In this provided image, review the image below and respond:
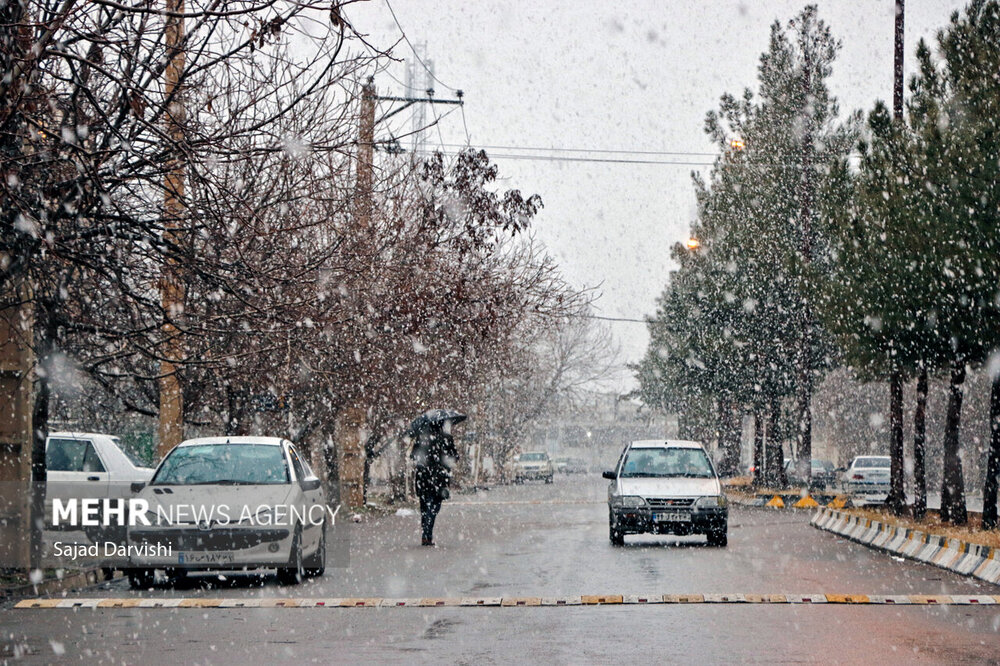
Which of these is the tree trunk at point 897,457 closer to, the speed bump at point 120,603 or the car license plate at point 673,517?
the car license plate at point 673,517

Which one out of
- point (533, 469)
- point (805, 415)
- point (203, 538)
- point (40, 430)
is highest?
point (805, 415)

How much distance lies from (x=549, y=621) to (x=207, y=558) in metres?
4.42

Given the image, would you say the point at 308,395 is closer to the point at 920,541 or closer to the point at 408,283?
the point at 408,283

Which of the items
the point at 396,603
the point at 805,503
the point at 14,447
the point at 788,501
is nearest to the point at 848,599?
the point at 396,603

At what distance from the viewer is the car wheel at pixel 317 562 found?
1645 cm

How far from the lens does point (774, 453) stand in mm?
48250

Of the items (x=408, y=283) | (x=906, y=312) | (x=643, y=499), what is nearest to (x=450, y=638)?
(x=643, y=499)

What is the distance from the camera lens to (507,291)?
30672 millimetres

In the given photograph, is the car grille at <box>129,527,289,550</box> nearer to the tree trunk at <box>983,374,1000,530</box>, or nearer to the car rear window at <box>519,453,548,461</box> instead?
the tree trunk at <box>983,374,1000,530</box>

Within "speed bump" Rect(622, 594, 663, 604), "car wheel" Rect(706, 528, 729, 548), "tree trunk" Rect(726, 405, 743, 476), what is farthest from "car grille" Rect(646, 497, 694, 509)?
"tree trunk" Rect(726, 405, 743, 476)

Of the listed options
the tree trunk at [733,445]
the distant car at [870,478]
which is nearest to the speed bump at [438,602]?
the distant car at [870,478]

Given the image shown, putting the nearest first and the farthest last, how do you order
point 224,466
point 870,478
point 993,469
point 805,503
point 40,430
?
point 224,466, point 40,430, point 993,469, point 805,503, point 870,478

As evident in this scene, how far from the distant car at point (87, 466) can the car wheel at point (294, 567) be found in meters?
5.80

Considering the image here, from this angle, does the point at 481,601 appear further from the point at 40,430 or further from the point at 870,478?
the point at 870,478
